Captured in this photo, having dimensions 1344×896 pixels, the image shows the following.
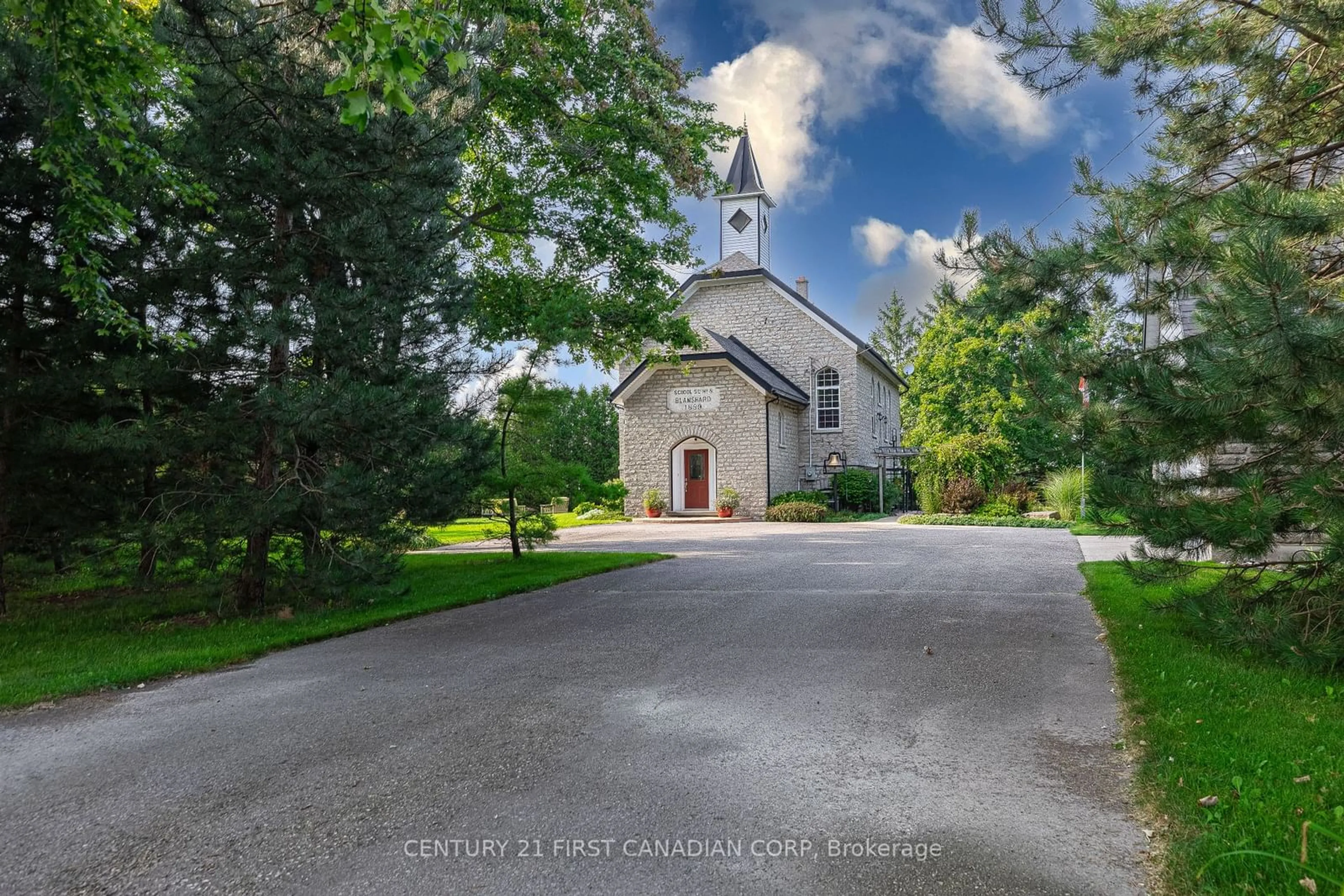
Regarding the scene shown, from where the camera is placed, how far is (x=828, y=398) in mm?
27172

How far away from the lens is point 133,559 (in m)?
7.59

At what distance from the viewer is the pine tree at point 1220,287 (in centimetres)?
399

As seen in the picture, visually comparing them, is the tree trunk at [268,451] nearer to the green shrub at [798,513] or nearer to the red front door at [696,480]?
the green shrub at [798,513]

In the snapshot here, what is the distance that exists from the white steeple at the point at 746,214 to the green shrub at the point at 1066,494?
12.7m

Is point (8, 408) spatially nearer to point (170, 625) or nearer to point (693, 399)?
point (170, 625)

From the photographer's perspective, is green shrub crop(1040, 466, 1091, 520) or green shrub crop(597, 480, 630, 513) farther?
green shrub crop(597, 480, 630, 513)

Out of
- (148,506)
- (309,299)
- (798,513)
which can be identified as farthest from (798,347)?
(148,506)

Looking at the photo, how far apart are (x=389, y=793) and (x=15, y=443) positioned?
6.92 meters

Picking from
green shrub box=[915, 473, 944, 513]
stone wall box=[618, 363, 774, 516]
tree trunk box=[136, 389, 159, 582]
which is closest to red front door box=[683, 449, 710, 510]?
stone wall box=[618, 363, 774, 516]

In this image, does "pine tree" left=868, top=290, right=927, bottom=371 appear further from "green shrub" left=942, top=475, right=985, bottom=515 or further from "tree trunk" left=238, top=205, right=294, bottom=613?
"tree trunk" left=238, top=205, right=294, bottom=613

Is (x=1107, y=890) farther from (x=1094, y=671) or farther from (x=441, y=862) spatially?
(x=1094, y=671)

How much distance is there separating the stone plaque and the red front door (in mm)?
1430

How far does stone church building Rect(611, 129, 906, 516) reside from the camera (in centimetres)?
2398

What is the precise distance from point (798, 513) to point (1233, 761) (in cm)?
1899
